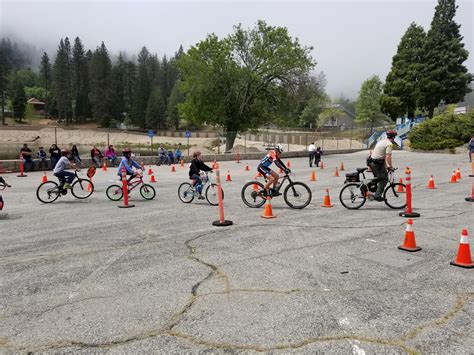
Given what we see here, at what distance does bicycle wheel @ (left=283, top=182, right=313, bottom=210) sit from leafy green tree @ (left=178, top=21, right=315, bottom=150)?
33.8 meters

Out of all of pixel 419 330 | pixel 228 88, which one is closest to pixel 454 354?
pixel 419 330

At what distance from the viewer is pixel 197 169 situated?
39.5 feet

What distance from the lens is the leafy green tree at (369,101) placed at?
82375 millimetres

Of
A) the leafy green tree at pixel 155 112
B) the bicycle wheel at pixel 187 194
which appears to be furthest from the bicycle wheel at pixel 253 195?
the leafy green tree at pixel 155 112

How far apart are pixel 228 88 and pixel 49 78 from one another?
137412mm

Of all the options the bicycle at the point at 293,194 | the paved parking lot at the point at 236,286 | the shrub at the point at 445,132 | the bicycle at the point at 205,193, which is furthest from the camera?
the shrub at the point at 445,132

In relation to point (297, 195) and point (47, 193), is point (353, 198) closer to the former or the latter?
point (297, 195)

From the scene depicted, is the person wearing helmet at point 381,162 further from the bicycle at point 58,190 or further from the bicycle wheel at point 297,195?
the bicycle at point 58,190

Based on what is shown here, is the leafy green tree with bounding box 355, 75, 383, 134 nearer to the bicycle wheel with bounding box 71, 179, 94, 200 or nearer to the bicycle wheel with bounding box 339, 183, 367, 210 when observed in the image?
the bicycle wheel with bounding box 339, 183, 367, 210

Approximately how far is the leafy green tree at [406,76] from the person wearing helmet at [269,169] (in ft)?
148

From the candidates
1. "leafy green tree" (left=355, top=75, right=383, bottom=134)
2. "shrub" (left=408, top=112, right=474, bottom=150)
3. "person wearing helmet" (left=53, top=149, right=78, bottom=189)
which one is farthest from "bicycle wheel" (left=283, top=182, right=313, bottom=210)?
"leafy green tree" (left=355, top=75, right=383, bottom=134)

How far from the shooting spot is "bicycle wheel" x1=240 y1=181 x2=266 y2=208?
11227mm

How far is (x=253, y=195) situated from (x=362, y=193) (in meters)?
3.00

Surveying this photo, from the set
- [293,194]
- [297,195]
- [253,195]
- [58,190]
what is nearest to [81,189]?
[58,190]
